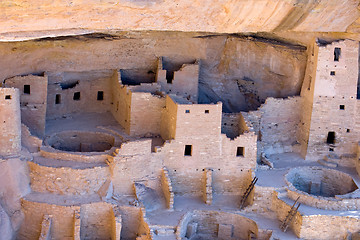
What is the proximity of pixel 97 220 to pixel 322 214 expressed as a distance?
5.88 meters

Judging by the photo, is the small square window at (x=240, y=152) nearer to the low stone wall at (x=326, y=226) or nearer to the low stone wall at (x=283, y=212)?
the low stone wall at (x=283, y=212)

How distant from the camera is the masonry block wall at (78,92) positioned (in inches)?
913

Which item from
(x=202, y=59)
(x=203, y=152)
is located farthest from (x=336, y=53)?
(x=203, y=152)

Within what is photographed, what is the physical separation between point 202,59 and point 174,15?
4.95 meters

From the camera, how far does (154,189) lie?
20922 mm

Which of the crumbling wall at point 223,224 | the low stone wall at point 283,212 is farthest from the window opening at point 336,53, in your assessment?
the crumbling wall at point 223,224

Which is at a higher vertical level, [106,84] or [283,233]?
[106,84]

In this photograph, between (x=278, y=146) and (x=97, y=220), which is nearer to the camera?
(x=97, y=220)

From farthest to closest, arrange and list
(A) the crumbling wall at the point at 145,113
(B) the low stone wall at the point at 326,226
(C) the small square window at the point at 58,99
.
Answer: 1. (C) the small square window at the point at 58,99
2. (A) the crumbling wall at the point at 145,113
3. (B) the low stone wall at the point at 326,226

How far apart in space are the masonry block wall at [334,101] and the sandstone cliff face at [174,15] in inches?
38.6

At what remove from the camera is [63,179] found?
64.6ft

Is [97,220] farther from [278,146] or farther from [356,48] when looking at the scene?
[356,48]

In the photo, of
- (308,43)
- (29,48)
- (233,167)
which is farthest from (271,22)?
(29,48)

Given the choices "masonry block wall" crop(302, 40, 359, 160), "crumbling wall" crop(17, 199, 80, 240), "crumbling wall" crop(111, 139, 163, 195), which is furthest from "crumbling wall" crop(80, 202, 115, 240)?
"masonry block wall" crop(302, 40, 359, 160)
